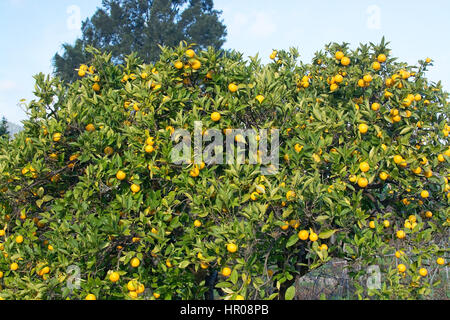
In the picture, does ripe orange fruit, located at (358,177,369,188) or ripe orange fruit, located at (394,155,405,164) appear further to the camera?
ripe orange fruit, located at (394,155,405,164)

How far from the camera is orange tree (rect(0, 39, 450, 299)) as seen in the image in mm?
2891

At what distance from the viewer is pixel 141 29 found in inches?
1016

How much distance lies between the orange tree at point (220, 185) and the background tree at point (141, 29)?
20.6 m

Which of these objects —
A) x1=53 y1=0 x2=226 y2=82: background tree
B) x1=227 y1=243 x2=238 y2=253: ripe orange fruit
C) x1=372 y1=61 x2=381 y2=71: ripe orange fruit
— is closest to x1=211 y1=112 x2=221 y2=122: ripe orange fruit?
x1=227 y1=243 x2=238 y2=253: ripe orange fruit

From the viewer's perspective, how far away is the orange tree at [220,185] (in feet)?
9.48

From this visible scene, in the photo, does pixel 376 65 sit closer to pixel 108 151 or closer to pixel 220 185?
pixel 220 185

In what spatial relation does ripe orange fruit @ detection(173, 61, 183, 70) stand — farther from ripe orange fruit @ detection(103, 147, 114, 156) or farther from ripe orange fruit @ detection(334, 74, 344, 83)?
ripe orange fruit @ detection(334, 74, 344, 83)

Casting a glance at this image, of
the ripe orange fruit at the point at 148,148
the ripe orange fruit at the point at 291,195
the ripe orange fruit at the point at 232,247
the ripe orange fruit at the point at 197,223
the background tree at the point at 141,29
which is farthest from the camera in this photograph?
the background tree at the point at 141,29

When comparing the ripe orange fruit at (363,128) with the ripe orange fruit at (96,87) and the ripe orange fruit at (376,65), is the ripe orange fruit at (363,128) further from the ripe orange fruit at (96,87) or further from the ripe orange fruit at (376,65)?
the ripe orange fruit at (96,87)

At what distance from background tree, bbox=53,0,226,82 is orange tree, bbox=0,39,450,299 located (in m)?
20.6

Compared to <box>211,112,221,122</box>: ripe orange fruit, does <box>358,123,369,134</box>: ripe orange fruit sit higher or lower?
lower

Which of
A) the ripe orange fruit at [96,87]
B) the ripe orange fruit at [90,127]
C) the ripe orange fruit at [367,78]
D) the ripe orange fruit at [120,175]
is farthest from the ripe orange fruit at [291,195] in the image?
the ripe orange fruit at [96,87]

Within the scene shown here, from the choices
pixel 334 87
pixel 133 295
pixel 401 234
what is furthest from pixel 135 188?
pixel 401 234

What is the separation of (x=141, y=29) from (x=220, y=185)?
24817mm
